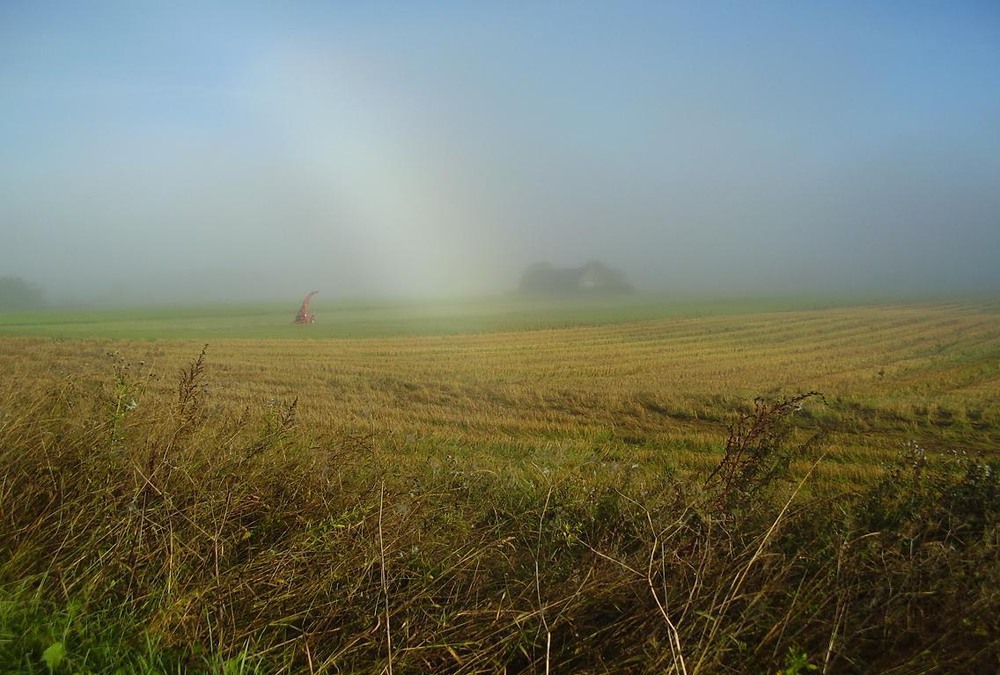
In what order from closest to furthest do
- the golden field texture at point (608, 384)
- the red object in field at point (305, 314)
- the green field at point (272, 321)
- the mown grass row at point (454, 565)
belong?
the mown grass row at point (454, 565)
the golden field texture at point (608, 384)
the green field at point (272, 321)
the red object in field at point (305, 314)

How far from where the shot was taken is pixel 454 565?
9.70 ft

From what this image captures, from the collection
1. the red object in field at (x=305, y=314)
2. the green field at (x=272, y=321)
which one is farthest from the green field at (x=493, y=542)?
the red object in field at (x=305, y=314)

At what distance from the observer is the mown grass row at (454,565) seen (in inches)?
90.0

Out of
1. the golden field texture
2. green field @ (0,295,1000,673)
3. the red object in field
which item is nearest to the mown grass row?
green field @ (0,295,1000,673)

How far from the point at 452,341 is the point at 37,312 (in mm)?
23537

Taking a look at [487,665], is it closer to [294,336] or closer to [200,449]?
[200,449]

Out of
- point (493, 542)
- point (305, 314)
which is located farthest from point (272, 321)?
A: point (493, 542)

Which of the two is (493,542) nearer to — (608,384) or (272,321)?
(608,384)

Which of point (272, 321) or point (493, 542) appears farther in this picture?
point (272, 321)

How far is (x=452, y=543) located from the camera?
3303 mm

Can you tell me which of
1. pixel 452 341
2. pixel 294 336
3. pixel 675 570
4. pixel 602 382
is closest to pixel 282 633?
pixel 675 570

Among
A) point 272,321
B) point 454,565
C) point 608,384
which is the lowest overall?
point 608,384

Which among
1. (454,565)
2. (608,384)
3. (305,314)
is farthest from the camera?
(305,314)

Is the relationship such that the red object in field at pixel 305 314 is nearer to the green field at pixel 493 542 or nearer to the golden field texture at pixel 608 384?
the golden field texture at pixel 608 384
